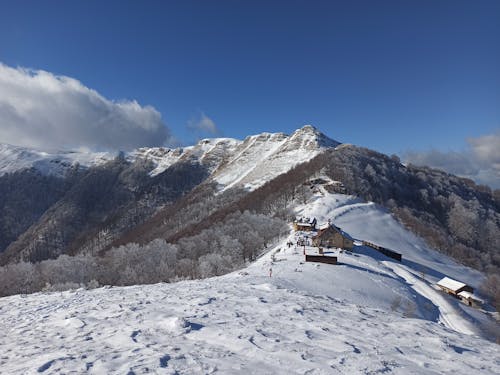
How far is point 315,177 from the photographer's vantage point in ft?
447

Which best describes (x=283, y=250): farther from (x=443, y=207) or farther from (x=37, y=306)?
(x=443, y=207)

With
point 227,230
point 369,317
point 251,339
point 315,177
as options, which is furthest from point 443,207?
point 251,339

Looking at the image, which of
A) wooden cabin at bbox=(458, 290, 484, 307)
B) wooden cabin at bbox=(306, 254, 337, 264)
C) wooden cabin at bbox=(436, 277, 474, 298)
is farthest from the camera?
wooden cabin at bbox=(436, 277, 474, 298)

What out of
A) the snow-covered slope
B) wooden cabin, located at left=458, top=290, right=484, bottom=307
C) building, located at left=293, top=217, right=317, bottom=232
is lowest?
wooden cabin, located at left=458, top=290, right=484, bottom=307

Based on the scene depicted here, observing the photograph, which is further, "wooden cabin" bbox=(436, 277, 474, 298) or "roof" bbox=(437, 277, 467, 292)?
"roof" bbox=(437, 277, 467, 292)

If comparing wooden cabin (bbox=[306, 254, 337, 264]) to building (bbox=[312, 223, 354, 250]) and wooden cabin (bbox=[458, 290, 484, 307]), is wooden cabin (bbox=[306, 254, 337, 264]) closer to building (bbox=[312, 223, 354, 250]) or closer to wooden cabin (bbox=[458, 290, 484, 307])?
building (bbox=[312, 223, 354, 250])

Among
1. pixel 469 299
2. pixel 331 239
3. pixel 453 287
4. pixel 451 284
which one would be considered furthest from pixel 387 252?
pixel 469 299

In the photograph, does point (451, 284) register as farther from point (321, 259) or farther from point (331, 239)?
point (321, 259)

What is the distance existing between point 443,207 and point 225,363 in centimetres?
16805

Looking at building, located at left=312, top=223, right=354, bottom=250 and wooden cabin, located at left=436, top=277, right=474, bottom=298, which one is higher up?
building, located at left=312, top=223, right=354, bottom=250

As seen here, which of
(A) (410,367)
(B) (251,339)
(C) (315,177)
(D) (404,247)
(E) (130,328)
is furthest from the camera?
(C) (315,177)

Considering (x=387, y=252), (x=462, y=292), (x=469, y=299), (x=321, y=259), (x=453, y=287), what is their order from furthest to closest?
(x=387, y=252) → (x=453, y=287) → (x=462, y=292) → (x=469, y=299) → (x=321, y=259)

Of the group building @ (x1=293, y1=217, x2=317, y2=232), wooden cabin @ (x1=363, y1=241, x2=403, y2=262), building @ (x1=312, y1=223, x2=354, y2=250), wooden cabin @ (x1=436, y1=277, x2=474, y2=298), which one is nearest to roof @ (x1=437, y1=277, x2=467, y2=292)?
Answer: wooden cabin @ (x1=436, y1=277, x2=474, y2=298)

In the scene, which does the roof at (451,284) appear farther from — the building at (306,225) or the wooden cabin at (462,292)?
the building at (306,225)
